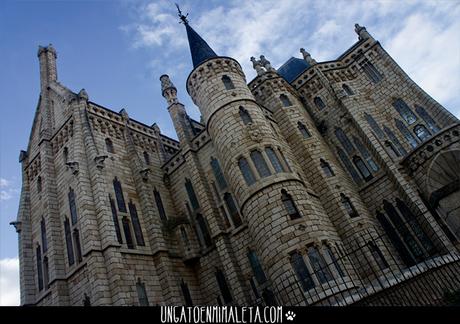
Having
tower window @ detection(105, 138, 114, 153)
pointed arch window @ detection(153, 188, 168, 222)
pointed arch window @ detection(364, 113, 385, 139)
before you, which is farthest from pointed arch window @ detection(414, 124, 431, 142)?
tower window @ detection(105, 138, 114, 153)

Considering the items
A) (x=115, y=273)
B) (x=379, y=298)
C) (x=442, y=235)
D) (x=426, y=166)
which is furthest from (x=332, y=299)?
(x=115, y=273)

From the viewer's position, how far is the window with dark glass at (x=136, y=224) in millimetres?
18205

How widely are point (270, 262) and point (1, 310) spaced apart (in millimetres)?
11992

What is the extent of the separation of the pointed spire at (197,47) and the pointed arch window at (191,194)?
7239 millimetres

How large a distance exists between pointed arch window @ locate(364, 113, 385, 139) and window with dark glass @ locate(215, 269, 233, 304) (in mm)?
11638

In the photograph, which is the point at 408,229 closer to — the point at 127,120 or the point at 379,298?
the point at 379,298

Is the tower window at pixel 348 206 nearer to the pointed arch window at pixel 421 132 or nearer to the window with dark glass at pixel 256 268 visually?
the window with dark glass at pixel 256 268

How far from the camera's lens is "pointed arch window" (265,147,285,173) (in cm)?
1561

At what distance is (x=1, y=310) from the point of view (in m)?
2.61

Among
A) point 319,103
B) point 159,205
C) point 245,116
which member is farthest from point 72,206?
point 319,103

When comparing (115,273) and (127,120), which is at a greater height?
(127,120)

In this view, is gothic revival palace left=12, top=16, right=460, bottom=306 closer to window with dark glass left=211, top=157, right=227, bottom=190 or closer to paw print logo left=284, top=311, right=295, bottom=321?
window with dark glass left=211, top=157, right=227, bottom=190

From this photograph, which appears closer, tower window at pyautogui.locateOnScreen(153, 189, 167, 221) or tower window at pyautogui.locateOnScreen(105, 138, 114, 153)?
tower window at pyautogui.locateOnScreen(153, 189, 167, 221)

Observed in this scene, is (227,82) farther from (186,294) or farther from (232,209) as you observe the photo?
(186,294)
